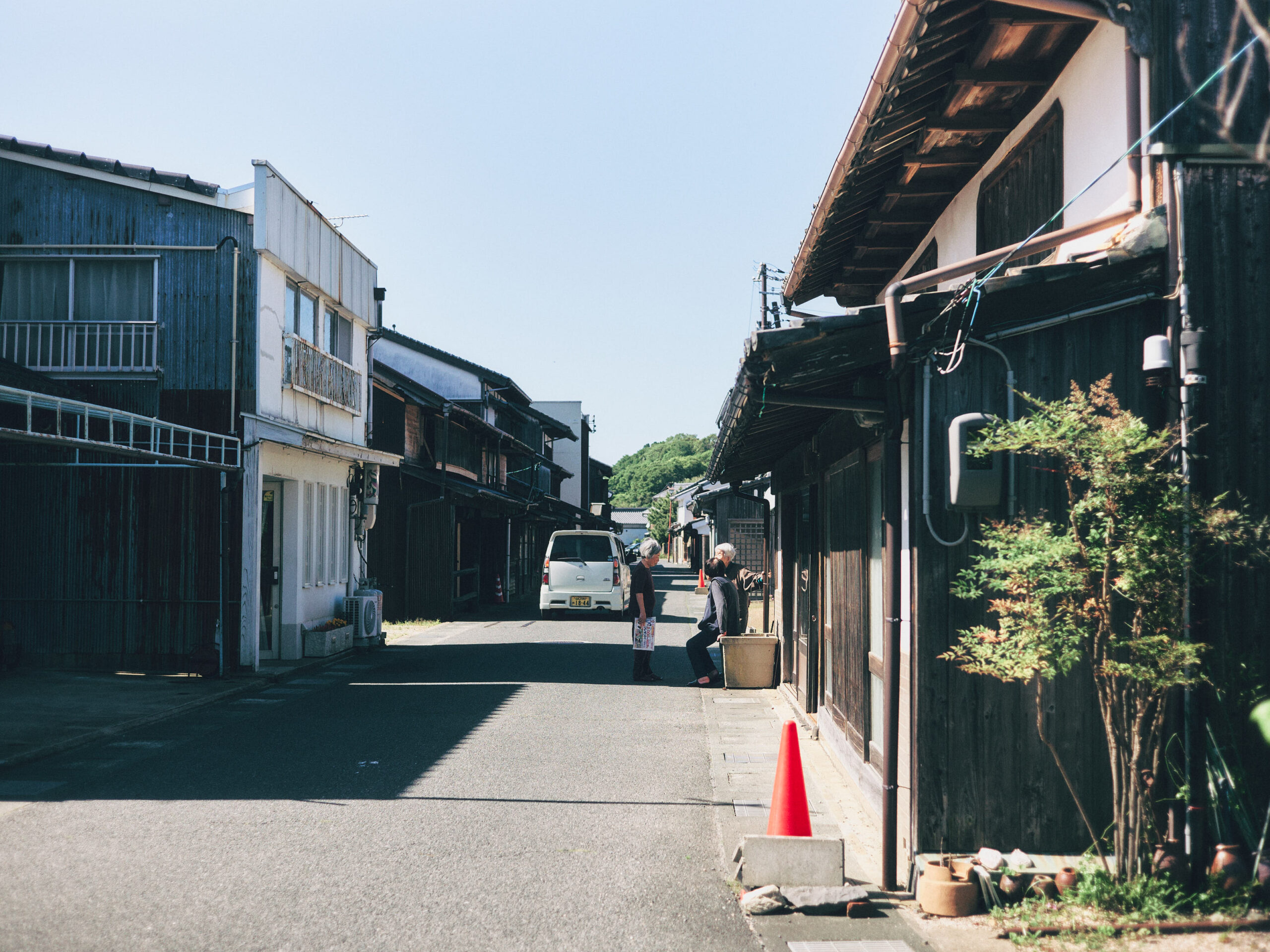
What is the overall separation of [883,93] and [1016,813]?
13.8 ft

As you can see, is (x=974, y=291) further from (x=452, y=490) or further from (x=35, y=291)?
(x=452, y=490)

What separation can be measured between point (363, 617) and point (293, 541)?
2.27m

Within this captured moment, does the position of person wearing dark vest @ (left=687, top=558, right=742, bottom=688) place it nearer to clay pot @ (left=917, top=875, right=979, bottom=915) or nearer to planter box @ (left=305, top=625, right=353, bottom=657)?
planter box @ (left=305, top=625, right=353, bottom=657)

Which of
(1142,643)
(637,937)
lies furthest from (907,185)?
(637,937)

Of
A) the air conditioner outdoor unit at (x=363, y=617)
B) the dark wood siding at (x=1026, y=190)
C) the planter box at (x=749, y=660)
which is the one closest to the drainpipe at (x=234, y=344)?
the air conditioner outdoor unit at (x=363, y=617)

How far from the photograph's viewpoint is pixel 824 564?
9.77 metres

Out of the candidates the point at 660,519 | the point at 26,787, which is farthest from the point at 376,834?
the point at 660,519

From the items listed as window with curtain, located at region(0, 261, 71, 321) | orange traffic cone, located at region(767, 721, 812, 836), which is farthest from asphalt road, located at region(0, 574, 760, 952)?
window with curtain, located at region(0, 261, 71, 321)

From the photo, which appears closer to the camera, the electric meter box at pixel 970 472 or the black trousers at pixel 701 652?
the electric meter box at pixel 970 472

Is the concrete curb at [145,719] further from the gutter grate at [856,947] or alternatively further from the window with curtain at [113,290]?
the gutter grate at [856,947]

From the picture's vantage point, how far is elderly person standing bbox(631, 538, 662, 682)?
42.9 ft

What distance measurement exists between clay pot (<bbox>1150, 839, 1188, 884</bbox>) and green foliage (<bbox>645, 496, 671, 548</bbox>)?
78365mm

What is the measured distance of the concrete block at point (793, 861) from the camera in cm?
523

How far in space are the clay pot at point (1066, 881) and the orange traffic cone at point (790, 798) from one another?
3.97ft
